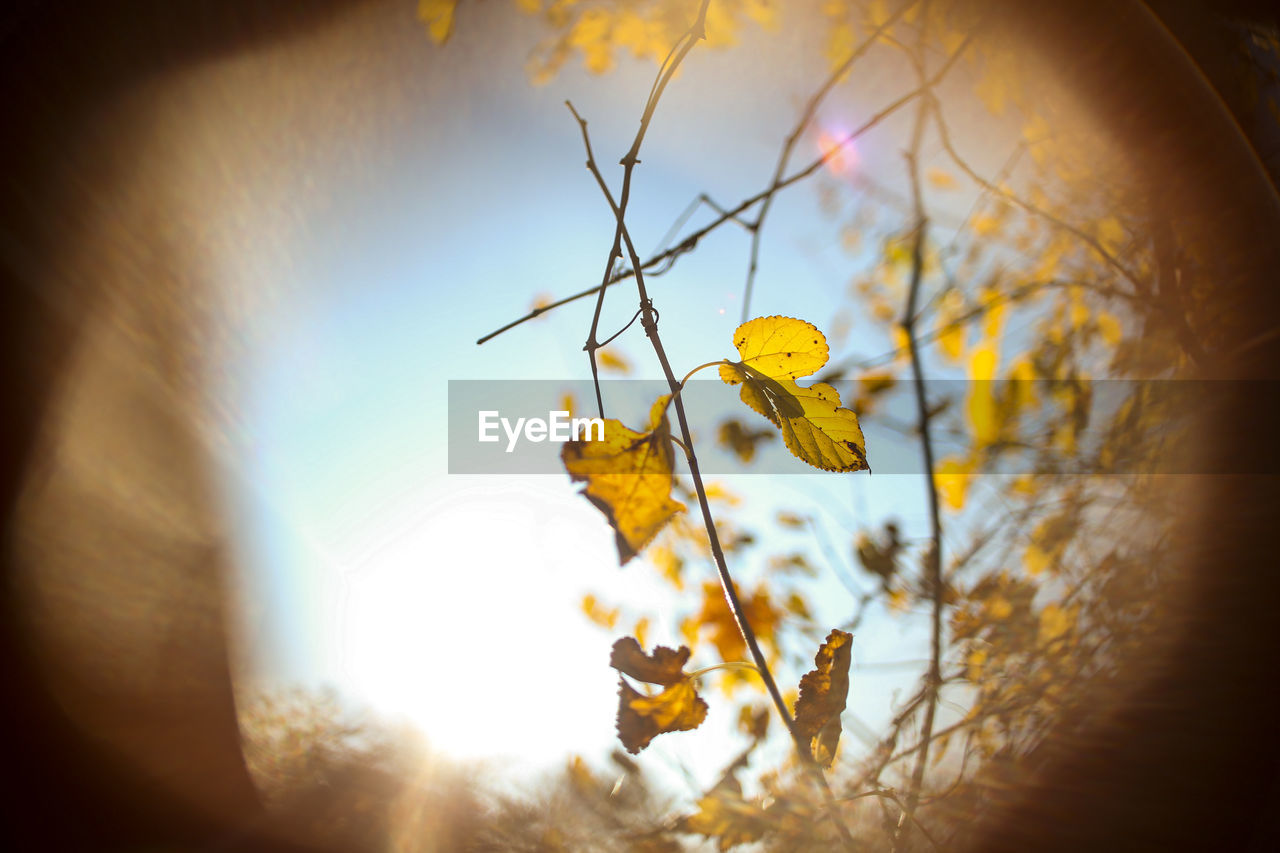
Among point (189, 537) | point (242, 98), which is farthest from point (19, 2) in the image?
point (189, 537)

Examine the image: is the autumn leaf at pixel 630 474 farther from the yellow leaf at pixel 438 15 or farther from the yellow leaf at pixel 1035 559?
the yellow leaf at pixel 1035 559

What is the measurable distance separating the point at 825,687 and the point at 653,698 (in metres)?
0.10

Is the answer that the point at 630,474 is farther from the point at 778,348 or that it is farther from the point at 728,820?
the point at 728,820

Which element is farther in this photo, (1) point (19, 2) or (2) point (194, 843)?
(2) point (194, 843)

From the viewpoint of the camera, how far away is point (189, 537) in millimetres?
1070

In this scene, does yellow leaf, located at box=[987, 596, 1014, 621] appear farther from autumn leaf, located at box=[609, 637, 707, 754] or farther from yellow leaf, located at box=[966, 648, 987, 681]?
autumn leaf, located at box=[609, 637, 707, 754]

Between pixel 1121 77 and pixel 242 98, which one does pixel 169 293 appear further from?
pixel 1121 77

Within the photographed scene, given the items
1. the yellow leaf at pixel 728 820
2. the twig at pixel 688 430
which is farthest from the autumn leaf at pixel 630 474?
the yellow leaf at pixel 728 820

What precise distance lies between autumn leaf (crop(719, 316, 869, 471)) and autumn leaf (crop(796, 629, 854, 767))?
109 mm

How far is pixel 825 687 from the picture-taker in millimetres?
281

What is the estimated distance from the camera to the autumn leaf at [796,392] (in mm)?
246

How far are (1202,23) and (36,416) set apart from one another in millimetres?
1522

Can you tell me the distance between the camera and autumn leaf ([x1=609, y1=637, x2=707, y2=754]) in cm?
25

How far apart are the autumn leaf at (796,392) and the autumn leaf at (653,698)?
0.43 feet
